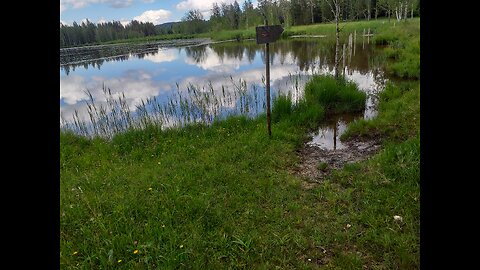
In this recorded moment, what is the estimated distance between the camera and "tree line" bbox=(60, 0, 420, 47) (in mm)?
47469

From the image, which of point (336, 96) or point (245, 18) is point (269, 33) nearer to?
point (336, 96)

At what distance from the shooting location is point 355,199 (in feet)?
15.5

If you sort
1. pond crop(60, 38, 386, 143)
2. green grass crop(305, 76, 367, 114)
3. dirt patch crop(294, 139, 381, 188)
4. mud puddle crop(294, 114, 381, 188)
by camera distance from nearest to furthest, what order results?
dirt patch crop(294, 139, 381, 188)
mud puddle crop(294, 114, 381, 188)
pond crop(60, 38, 386, 143)
green grass crop(305, 76, 367, 114)

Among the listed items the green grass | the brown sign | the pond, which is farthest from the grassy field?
the green grass

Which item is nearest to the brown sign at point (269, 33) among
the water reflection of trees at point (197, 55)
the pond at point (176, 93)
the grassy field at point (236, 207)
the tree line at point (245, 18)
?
the grassy field at point (236, 207)

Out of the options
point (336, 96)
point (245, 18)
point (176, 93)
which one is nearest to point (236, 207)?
point (336, 96)

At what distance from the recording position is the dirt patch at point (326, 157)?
5.88 meters

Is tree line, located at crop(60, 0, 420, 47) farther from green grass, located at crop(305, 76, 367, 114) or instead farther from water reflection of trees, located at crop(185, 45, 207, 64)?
green grass, located at crop(305, 76, 367, 114)

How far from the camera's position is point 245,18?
8319cm

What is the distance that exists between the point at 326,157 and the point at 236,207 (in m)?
2.82

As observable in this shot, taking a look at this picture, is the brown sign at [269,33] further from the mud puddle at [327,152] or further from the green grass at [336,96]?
the green grass at [336,96]

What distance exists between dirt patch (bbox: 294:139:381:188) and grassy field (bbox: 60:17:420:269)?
0.23 m
